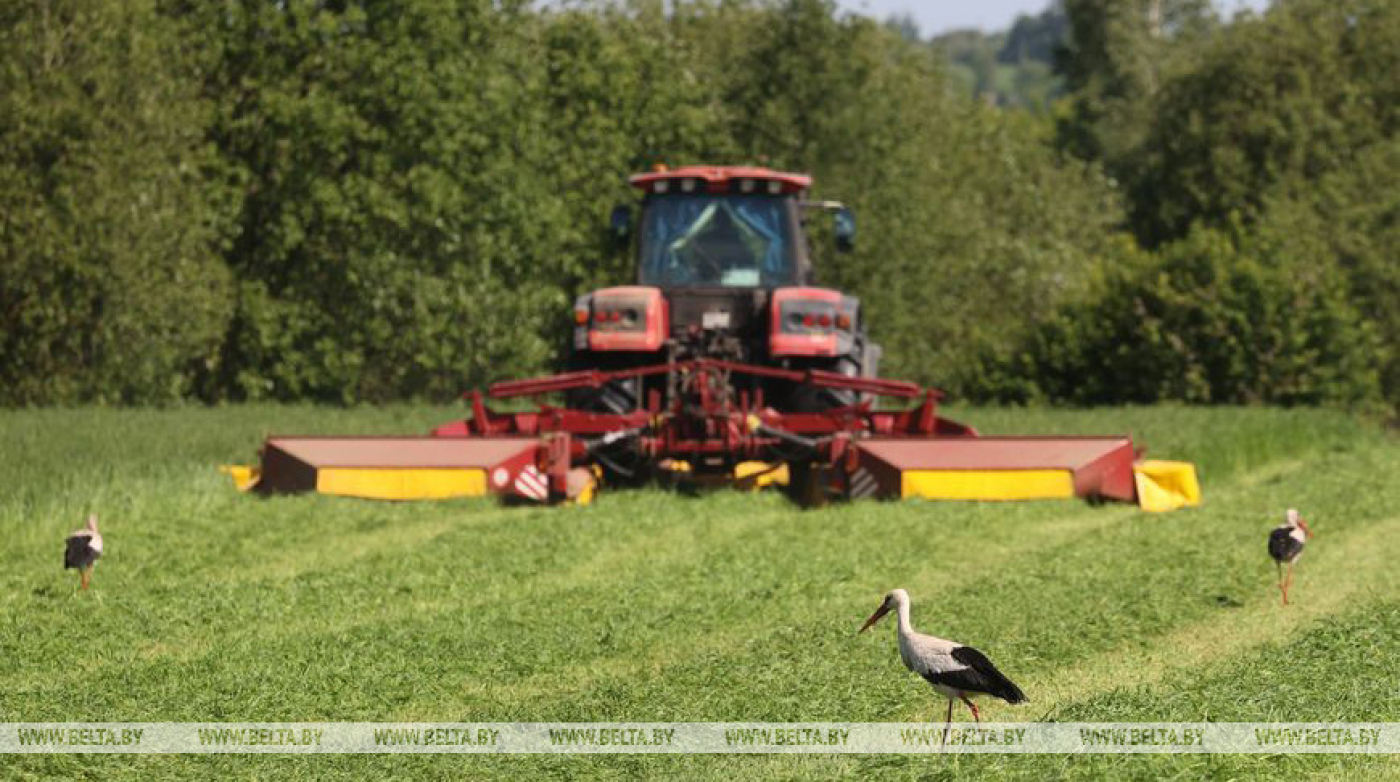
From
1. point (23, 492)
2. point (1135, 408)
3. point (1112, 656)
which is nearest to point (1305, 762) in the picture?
point (1112, 656)

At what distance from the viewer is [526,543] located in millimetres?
14266

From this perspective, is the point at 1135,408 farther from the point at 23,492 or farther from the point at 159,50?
the point at 23,492

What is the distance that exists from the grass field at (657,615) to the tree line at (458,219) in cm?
840

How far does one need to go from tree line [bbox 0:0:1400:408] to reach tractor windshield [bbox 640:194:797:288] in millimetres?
10119

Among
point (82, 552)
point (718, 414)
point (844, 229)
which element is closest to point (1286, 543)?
point (718, 414)

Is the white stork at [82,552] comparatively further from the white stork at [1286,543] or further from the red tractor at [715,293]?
the white stork at [1286,543]

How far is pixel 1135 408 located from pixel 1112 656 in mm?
17212

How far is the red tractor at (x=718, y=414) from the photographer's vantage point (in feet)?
54.3

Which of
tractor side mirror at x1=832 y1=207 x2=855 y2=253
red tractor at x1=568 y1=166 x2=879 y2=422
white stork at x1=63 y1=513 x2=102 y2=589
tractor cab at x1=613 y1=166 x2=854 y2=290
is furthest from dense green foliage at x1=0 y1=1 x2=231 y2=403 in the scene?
white stork at x1=63 y1=513 x2=102 y2=589

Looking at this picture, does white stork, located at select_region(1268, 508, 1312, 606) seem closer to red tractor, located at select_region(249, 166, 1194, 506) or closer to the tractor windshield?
red tractor, located at select_region(249, 166, 1194, 506)

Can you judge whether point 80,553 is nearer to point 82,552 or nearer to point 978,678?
point 82,552

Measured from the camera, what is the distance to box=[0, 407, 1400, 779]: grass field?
8.44 meters

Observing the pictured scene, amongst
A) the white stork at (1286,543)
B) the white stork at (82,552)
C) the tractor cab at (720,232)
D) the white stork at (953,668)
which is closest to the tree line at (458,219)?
the tractor cab at (720,232)

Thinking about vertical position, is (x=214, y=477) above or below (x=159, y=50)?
below
